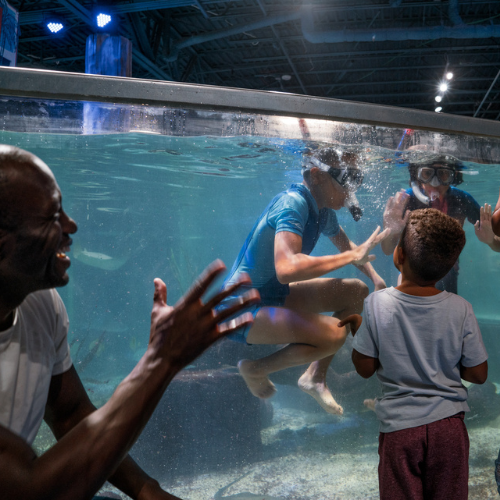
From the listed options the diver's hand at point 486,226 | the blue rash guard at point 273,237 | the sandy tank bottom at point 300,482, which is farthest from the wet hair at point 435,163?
the sandy tank bottom at point 300,482

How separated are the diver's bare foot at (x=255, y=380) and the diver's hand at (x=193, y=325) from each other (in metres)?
2.29

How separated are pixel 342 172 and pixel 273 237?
827mm

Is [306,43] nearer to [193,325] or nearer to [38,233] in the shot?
[38,233]

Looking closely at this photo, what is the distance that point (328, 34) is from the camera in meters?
9.99

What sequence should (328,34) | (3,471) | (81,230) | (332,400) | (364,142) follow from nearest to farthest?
(3,471)
(364,142)
(332,400)
(81,230)
(328,34)

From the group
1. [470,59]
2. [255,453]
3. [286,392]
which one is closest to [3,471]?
[255,453]

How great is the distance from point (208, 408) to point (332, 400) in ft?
5.41

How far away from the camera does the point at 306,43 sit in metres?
12.0

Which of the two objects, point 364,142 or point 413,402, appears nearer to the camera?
point 413,402

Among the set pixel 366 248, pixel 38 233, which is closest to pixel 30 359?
pixel 38 233

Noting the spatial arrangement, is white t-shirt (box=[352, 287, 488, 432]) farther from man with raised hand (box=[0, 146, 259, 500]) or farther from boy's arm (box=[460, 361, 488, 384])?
man with raised hand (box=[0, 146, 259, 500])

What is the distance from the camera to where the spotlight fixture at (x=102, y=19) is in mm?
7198

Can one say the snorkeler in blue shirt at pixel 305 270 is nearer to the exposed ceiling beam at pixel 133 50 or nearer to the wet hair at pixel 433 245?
the wet hair at pixel 433 245

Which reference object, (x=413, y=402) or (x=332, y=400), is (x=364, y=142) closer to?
(x=413, y=402)
